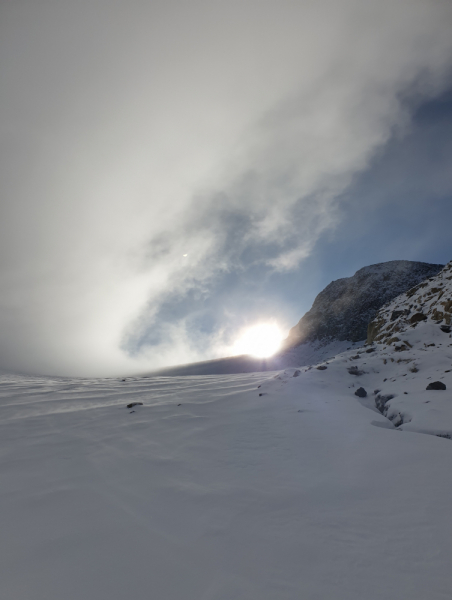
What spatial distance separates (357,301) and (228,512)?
3072cm

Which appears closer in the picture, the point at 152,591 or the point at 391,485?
the point at 152,591

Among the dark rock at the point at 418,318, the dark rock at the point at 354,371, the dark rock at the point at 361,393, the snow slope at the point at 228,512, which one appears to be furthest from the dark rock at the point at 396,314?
the snow slope at the point at 228,512

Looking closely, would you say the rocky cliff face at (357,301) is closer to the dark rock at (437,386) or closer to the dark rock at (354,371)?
the dark rock at (354,371)

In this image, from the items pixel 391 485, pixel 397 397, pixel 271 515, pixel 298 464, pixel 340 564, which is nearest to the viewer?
pixel 340 564

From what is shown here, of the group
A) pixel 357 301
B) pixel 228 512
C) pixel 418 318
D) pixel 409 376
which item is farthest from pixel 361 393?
pixel 357 301

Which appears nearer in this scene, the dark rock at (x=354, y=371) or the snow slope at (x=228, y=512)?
the snow slope at (x=228, y=512)

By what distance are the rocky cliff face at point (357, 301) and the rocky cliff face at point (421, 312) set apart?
14102 mm

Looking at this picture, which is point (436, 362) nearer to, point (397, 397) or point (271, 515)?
point (397, 397)

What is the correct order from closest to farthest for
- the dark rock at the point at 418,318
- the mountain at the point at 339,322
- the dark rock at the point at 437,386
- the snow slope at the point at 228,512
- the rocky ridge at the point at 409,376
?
the snow slope at the point at 228,512 < the rocky ridge at the point at 409,376 < the dark rock at the point at 437,386 < the dark rock at the point at 418,318 < the mountain at the point at 339,322

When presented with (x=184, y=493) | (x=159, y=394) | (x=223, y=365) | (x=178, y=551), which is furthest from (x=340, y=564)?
(x=223, y=365)

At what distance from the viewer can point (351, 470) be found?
2.29 metres

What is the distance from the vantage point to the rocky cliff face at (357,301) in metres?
26.8

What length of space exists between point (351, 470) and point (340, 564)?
1.09 metres

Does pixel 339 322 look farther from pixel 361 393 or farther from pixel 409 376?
pixel 361 393
